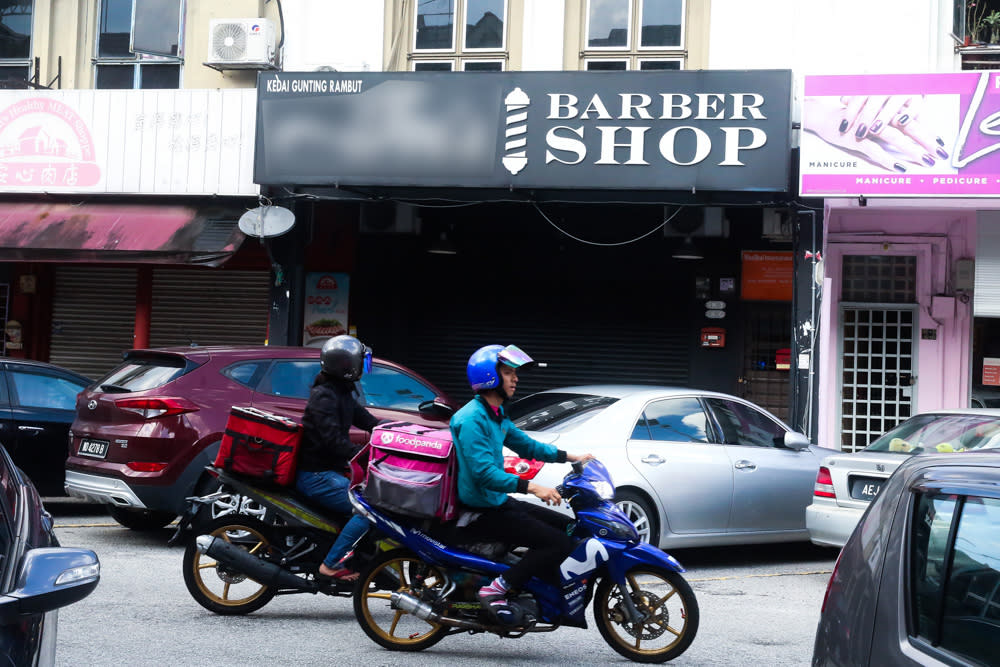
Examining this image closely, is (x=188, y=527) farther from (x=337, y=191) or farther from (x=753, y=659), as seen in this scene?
(x=337, y=191)

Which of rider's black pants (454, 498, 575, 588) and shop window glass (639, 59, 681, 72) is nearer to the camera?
rider's black pants (454, 498, 575, 588)

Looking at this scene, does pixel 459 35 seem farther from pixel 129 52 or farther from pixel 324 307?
pixel 129 52

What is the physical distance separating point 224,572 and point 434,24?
10635mm

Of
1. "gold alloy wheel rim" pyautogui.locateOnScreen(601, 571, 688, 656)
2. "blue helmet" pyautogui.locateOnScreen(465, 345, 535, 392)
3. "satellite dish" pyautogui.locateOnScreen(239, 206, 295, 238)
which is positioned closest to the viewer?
"blue helmet" pyautogui.locateOnScreen(465, 345, 535, 392)

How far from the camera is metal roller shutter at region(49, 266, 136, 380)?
17219mm

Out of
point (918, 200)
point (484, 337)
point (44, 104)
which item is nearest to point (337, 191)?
point (484, 337)

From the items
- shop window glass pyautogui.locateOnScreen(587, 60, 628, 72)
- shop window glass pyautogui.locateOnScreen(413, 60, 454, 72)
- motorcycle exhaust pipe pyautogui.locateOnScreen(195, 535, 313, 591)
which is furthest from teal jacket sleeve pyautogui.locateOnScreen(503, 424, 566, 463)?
shop window glass pyautogui.locateOnScreen(413, 60, 454, 72)

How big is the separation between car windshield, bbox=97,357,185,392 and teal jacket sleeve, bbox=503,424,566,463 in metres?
4.12

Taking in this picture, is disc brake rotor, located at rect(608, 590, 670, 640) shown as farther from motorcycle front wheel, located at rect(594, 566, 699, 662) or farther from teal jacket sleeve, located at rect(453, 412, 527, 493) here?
teal jacket sleeve, located at rect(453, 412, 527, 493)

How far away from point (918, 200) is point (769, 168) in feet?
6.09

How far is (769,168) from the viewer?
12727 mm

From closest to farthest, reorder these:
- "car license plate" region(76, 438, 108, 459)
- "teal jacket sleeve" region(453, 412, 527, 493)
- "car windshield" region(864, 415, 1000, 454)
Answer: "teal jacket sleeve" region(453, 412, 527, 493) → "car windshield" region(864, 415, 1000, 454) → "car license plate" region(76, 438, 108, 459)

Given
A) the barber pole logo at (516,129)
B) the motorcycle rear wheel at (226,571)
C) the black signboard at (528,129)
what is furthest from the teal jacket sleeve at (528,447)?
the barber pole logo at (516,129)

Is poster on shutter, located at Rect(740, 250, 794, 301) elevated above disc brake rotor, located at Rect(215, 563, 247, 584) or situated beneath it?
elevated above
